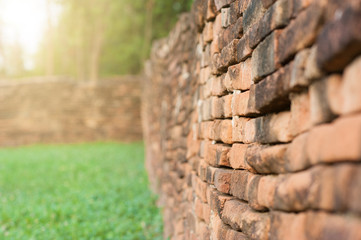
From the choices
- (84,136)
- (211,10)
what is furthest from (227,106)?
(84,136)

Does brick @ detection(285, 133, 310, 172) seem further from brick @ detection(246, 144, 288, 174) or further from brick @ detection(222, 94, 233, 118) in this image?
brick @ detection(222, 94, 233, 118)

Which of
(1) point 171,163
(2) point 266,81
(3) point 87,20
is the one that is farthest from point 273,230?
(3) point 87,20

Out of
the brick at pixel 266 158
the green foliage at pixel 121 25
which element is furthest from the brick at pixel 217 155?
the green foliage at pixel 121 25

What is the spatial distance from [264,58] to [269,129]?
266 mm

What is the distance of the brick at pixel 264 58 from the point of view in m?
1.42

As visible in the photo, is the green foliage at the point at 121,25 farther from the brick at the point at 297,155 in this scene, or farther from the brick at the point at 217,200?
the brick at the point at 297,155

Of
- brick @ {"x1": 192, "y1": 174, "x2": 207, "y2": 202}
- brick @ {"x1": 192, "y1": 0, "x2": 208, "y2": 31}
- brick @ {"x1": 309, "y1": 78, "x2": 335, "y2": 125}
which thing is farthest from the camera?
brick @ {"x1": 192, "y1": 0, "x2": 208, "y2": 31}

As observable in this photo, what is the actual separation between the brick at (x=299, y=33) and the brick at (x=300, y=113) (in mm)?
137

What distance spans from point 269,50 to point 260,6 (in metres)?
0.24

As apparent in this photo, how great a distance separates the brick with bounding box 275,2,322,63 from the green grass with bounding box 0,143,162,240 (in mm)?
3488

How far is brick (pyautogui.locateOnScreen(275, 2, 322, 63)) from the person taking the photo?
1.11 metres

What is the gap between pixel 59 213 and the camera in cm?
532

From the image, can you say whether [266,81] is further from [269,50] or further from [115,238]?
[115,238]

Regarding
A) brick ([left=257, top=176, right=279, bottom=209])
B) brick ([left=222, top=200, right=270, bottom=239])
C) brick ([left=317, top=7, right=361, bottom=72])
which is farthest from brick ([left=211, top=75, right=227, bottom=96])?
brick ([left=317, top=7, right=361, bottom=72])
